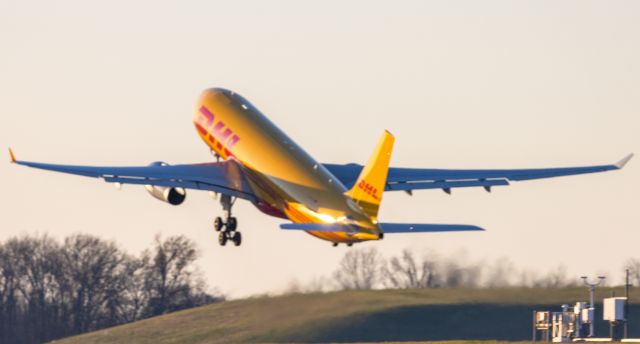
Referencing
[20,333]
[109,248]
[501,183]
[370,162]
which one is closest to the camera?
[370,162]

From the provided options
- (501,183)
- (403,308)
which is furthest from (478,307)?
(501,183)

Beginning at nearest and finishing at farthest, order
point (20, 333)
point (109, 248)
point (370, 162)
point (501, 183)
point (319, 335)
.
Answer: point (370, 162)
point (501, 183)
point (319, 335)
point (20, 333)
point (109, 248)

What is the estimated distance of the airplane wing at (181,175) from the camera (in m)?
100

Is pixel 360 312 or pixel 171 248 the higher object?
pixel 171 248

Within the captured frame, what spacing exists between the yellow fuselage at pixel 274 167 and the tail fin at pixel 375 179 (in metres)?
0.41

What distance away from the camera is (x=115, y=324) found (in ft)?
501

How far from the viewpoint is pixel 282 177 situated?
324ft

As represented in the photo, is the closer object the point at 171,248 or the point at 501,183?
the point at 501,183

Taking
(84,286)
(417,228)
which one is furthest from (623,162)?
(84,286)

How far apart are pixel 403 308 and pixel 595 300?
1135 cm

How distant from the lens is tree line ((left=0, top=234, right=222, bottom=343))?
15150 centimetres

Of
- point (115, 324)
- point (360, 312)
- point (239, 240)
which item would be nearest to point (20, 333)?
point (115, 324)

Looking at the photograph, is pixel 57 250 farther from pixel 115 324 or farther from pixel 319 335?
pixel 319 335

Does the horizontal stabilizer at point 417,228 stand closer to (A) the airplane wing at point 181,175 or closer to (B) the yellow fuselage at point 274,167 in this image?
(B) the yellow fuselage at point 274,167
